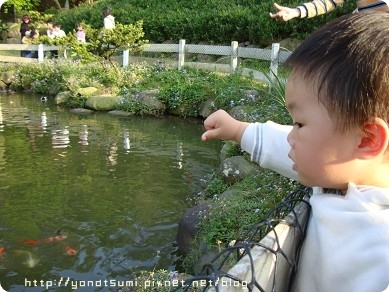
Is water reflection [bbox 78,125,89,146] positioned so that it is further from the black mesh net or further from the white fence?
the black mesh net

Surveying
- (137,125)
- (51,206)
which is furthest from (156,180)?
(137,125)

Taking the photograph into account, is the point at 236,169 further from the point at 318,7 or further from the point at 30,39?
the point at 30,39

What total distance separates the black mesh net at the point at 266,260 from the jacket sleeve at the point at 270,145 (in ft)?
0.46

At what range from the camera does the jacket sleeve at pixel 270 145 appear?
1473mm

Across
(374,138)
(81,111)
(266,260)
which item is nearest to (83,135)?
(81,111)

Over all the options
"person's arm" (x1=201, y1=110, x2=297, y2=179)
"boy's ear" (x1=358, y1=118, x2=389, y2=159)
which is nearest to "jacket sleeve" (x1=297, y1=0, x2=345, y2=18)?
"person's arm" (x1=201, y1=110, x2=297, y2=179)

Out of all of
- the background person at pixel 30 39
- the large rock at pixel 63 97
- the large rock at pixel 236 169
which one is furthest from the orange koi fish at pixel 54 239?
the background person at pixel 30 39

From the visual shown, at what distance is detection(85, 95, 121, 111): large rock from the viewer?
31.0ft

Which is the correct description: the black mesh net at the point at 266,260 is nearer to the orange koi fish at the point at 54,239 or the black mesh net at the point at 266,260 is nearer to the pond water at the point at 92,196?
the pond water at the point at 92,196

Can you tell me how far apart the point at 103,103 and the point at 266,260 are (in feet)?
28.6

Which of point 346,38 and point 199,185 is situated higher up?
point 346,38

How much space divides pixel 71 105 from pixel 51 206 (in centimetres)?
594

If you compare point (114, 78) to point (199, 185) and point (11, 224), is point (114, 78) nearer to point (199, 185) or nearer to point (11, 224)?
point (199, 185)

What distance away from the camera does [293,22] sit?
961 centimetres
